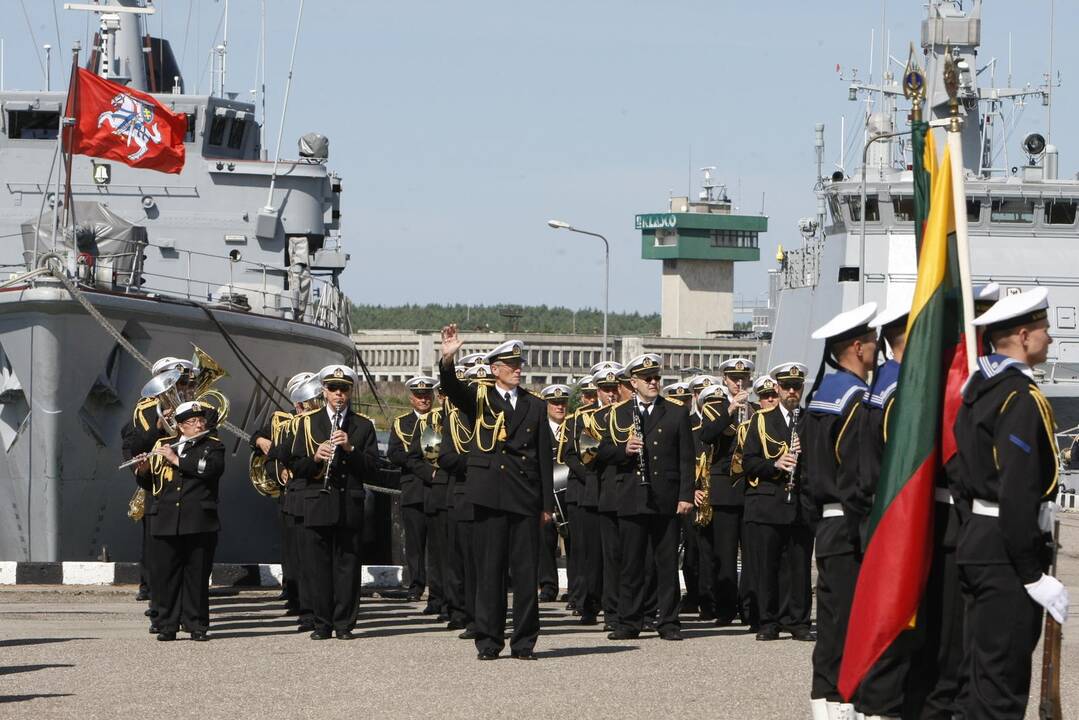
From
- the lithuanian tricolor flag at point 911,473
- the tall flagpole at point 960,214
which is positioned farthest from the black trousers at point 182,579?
the tall flagpole at point 960,214

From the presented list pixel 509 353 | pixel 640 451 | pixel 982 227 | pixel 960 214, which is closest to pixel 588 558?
pixel 640 451

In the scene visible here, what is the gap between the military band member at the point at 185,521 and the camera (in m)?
11.0

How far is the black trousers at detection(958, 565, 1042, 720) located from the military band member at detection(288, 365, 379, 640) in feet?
19.0

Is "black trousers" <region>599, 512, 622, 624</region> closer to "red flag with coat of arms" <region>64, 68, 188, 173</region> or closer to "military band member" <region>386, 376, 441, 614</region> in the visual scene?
"military band member" <region>386, 376, 441, 614</region>

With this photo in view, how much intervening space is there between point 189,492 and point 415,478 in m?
2.97

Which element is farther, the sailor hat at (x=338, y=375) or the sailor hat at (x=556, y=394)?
the sailor hat at (x=556, y=394)

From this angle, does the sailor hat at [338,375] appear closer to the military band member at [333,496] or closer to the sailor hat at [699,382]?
the military band member at [333,496]

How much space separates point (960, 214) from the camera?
6531 mm

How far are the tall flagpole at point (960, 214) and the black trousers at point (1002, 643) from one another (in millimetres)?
736

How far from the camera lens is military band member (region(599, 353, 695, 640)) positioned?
11.5 meters

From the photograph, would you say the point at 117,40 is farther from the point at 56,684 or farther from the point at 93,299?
the point at 56,684

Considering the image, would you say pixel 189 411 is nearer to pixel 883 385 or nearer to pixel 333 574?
pixel 333 574

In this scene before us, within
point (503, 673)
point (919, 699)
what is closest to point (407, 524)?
point (503, 673)

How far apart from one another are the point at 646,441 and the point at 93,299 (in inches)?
243
